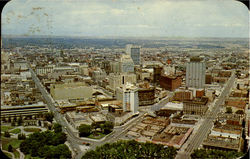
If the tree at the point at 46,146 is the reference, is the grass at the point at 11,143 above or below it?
below

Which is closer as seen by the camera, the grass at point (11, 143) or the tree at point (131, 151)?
the tree at point (131, 151)

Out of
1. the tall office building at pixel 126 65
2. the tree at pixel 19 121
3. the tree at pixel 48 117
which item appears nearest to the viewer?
the tree at pixel 19 121

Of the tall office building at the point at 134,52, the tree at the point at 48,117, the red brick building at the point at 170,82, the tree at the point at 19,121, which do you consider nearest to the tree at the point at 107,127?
the tree at the point at 48,117

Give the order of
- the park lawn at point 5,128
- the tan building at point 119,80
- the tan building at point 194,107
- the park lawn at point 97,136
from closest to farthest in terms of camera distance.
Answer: the park lawn at point 97,136 < the park lawn at point 5,128 < the tan building at point 194,107 < the tan building at point 119,80

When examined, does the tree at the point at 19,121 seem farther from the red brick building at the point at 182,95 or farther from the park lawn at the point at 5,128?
the red brick building at the point at 182,95

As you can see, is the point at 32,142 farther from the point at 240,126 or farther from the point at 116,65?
the point at 116,65

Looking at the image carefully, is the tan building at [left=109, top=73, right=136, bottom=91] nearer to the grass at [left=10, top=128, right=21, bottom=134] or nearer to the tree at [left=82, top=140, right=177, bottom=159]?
the grass at [left=10, top=128, right=21, bottom=134]

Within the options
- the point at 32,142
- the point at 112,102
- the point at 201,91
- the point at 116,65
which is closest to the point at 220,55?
the point at 201,91

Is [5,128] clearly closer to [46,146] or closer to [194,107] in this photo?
[46,146]
